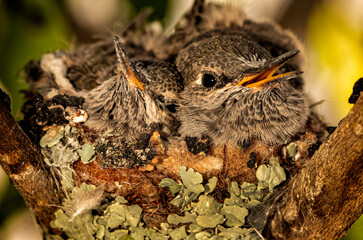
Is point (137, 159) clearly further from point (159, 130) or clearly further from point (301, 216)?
point (301, 216)

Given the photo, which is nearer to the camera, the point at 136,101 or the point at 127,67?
the point at 127,67

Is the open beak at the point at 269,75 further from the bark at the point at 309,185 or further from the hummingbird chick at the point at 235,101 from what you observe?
the bark at the point at 309,185

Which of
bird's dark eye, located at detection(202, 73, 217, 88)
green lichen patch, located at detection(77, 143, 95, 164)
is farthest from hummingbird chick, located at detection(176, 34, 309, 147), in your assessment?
green lichen patch, located at detection(77, 143, 95, 164)

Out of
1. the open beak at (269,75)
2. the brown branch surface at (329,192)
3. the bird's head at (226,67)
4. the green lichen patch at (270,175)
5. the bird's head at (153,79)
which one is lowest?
the brown branch surface at (329,192)

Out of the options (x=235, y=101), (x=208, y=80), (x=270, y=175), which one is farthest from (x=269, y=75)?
(x=270, y=175)

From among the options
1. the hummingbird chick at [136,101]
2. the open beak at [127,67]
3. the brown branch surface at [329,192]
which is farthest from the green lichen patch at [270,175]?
the open beak at [127,67]

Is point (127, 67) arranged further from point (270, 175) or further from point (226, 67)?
point (270, 175)
